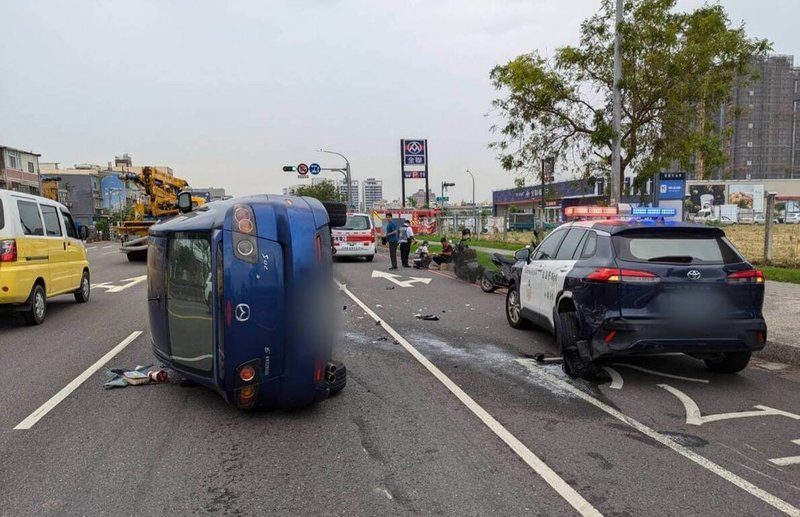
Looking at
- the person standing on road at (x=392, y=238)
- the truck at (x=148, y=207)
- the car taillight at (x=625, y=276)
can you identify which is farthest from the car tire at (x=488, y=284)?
the truck at (x=148, y=207)

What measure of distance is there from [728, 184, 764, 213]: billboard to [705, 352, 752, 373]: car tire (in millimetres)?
74890

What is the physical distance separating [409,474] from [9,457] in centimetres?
283

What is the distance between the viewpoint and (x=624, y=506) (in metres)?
3.43

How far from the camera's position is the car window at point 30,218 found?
900 centimetres

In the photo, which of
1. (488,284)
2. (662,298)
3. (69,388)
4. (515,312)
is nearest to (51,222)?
(69,388)

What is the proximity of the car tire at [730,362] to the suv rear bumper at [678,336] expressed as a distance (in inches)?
18.6

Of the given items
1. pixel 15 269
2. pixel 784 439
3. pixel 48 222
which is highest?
pixel 48 222

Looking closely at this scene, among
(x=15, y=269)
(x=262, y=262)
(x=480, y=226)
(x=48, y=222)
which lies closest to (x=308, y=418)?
(x=262, y=262)

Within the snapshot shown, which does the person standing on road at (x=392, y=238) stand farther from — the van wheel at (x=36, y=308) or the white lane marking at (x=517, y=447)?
the white lane marking at (x=517, y=447)

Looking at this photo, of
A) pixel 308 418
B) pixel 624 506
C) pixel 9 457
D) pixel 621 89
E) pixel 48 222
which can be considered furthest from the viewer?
pixel 621 89

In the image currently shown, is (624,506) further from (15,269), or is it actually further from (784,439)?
(15,269)

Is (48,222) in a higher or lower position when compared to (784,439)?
higher

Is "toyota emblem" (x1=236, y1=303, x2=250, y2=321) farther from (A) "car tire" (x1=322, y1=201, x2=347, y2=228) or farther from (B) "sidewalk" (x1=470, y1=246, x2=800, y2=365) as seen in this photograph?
(B) "sidewalk" (x1=470, y1=246, x2=800, y2=365)

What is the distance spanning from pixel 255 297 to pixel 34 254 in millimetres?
6661
